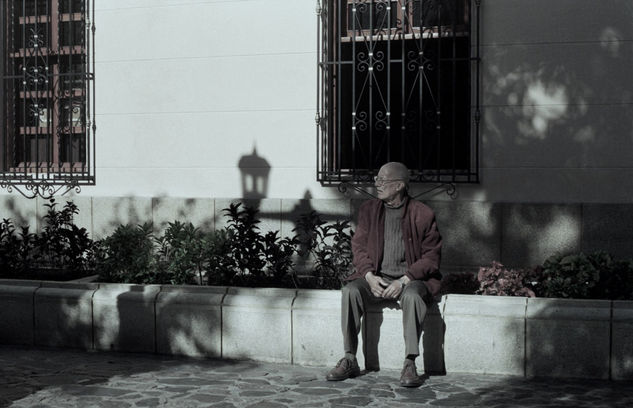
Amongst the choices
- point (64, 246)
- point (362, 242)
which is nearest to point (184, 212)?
point (64, 246)

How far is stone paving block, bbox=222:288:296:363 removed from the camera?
788 cm

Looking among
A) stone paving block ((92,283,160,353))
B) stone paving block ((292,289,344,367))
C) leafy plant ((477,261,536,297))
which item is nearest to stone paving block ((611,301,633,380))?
leafy plant ((477,261,536,297))

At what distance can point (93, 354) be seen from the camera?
8414mm

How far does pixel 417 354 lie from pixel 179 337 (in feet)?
7.29

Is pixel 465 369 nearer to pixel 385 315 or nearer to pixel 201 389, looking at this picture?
pixel 385 315

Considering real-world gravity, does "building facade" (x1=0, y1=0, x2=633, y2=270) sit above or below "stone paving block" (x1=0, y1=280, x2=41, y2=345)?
above

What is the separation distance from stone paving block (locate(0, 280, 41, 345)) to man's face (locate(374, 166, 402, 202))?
3.43 metres

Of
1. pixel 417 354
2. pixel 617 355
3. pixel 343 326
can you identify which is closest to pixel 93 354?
A: pixel 343 326

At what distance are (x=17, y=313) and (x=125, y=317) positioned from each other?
1142mm

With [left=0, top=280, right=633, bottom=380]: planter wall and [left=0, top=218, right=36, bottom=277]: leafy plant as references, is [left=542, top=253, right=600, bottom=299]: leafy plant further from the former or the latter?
[left=0, top=218, right=36, bottom=277]: leafy plant

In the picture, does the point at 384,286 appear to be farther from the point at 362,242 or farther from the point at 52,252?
the point at 52,252

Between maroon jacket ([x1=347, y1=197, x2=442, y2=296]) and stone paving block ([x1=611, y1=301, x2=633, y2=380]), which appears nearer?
stone paving block ([x1=611, y1=301, x2=633, y2=380])

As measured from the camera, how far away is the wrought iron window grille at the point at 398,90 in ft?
32.7

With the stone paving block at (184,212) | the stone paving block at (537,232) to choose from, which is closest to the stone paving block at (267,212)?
the stone paving block at (184,212)
